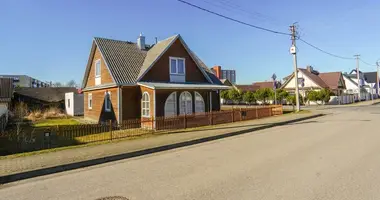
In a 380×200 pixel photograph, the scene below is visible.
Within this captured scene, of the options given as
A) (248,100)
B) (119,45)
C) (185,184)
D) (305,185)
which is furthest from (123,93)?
(248,100)

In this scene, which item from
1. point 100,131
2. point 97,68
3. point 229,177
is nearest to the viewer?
point 229,177

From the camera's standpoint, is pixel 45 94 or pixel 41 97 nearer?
pixel 41 97

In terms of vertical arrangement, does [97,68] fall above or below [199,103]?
above

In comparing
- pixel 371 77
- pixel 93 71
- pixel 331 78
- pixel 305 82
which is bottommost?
pixel 93 71

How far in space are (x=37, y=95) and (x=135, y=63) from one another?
28.7 metres

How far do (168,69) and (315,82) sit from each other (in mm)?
41439

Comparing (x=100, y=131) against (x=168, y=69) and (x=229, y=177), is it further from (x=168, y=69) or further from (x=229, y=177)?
(x=229, y=177)

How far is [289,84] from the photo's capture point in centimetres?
5622

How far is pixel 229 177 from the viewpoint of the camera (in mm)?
6312

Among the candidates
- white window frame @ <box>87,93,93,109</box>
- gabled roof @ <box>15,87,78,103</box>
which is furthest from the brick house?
gabled roof @ <box>15,87,78,103</box>

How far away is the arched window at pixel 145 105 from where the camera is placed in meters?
18.0

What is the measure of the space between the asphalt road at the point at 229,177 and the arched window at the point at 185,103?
9821 millimetres

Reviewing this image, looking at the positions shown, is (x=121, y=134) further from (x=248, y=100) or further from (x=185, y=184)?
(x=248, y=100)

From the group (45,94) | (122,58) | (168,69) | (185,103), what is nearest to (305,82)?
(168,69)
